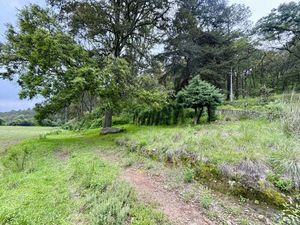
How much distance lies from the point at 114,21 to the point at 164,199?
36.2 ft

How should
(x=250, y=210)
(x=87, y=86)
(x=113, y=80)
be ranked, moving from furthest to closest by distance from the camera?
1. (x=113, y=80)
2. (x=87, y=86)
3. (x=250, y=210)

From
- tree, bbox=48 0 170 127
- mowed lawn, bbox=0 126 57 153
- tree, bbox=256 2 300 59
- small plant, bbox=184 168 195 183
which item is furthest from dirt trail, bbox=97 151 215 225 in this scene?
tree, bbox=256 2 300 59

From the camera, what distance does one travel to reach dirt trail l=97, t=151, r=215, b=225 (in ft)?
10.9

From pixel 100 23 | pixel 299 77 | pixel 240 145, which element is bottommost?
pixel 240 145

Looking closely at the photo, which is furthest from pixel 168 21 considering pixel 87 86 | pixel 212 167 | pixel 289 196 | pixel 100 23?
pixel 289 196

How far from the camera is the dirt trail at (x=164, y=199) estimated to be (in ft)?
10.9

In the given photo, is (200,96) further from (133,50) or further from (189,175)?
(133,50)

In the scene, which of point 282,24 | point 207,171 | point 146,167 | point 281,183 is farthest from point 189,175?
point 282,24

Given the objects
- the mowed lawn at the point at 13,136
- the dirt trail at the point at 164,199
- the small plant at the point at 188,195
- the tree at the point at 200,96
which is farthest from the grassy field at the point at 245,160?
the mowed lawn at the point at 13,136

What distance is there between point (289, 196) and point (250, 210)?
0.76 meters

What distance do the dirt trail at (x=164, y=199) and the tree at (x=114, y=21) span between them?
21.7 ft

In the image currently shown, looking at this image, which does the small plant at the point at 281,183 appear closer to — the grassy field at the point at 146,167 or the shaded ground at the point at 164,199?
the grassy field at the point at 146,167

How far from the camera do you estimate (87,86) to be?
967 centimetres

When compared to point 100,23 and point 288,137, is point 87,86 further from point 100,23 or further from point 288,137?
point 288,137
